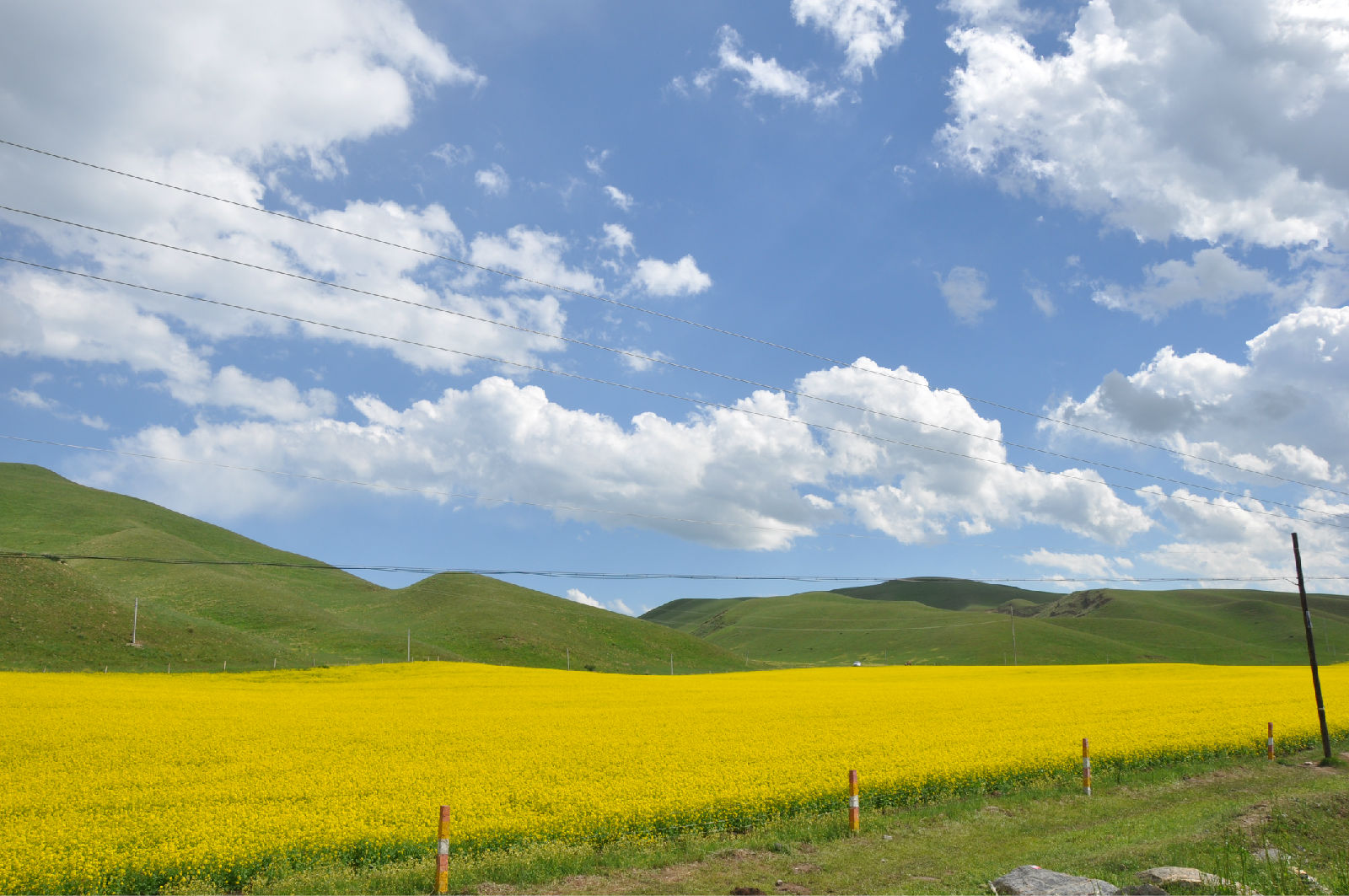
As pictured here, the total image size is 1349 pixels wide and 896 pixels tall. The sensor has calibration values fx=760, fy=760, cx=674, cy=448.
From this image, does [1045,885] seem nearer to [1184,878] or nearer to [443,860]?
[1184,878]

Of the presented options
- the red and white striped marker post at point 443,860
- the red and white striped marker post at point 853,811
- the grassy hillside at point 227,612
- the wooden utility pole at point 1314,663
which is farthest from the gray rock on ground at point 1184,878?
the grassy hillside at point 227,612

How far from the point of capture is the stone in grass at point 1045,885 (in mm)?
10945

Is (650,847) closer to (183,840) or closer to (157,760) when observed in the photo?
(183,840)

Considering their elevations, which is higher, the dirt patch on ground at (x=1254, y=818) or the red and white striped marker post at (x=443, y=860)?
the red and white striped marker post at (x=443, y=860)

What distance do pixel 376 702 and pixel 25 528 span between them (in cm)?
16231

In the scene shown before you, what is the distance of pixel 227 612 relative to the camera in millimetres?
114250

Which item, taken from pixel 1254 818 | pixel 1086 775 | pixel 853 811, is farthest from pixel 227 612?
pixel 1254 818

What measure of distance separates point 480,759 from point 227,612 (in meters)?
111

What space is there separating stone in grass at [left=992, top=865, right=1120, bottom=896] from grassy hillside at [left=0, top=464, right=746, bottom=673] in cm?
8942

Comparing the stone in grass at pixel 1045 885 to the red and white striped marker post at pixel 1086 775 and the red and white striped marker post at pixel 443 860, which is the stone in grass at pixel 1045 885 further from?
the red and white striped marker post at pixel 1086 775

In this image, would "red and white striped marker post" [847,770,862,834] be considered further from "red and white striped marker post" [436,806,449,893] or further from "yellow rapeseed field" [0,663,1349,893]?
"red and white striped marker post" [436,806,449,893]

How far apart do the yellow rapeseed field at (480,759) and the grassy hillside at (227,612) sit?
143ft

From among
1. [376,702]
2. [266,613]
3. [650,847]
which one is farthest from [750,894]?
[266,613]

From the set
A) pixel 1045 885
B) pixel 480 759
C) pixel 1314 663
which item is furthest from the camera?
pixel 1314 663
